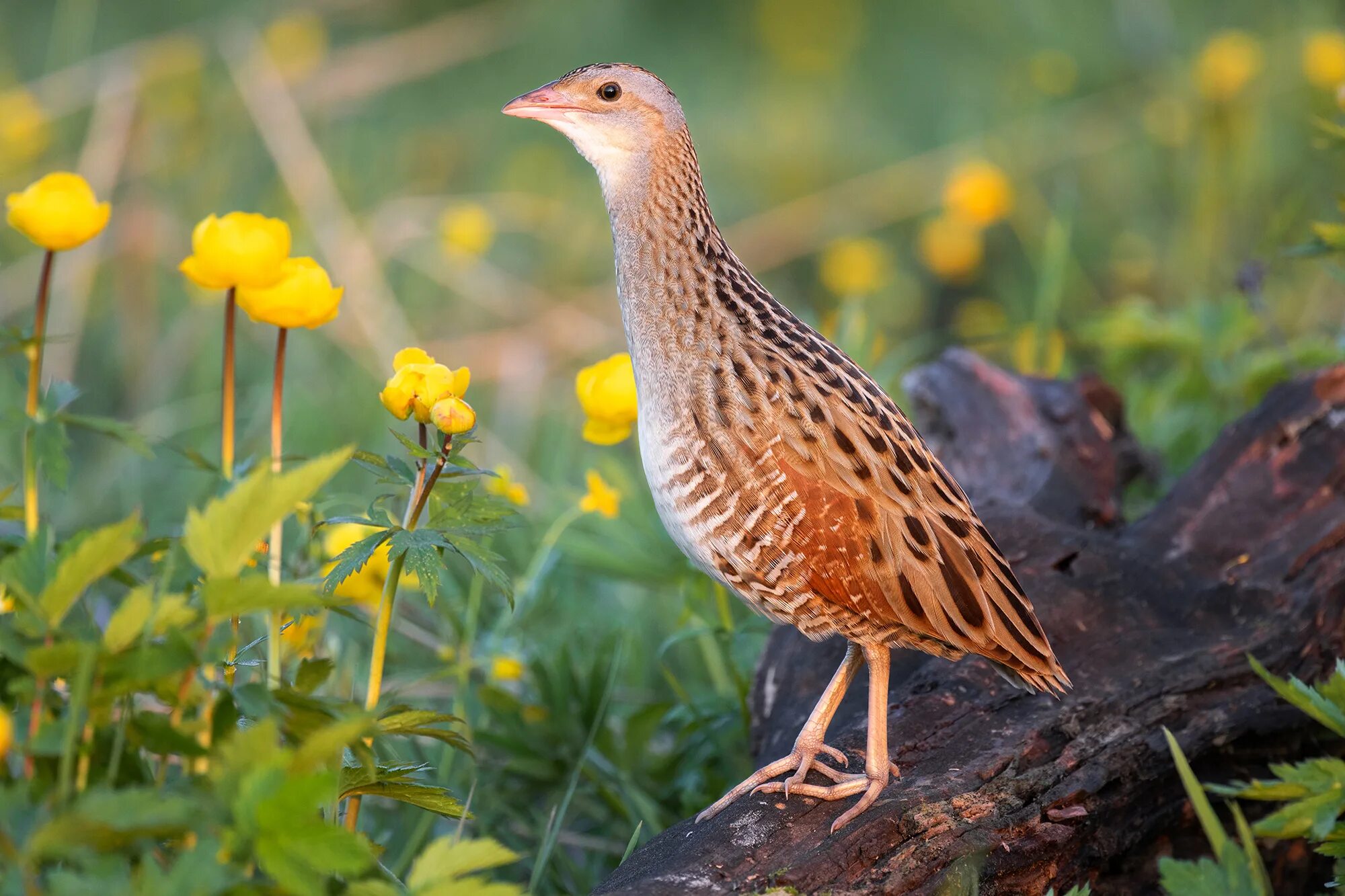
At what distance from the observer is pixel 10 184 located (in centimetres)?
641

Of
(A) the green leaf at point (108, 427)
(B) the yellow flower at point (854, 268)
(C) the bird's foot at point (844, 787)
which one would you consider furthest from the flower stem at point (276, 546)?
(B) the yellow flower at point (854, 268)

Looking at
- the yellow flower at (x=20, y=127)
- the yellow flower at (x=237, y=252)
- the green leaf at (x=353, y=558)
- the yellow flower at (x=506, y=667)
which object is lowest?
the yellow flower at (x=506, y=667)

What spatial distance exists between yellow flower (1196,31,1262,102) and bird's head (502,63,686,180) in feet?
11.6

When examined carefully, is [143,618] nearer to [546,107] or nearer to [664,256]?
[664,256]

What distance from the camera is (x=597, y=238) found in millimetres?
7441

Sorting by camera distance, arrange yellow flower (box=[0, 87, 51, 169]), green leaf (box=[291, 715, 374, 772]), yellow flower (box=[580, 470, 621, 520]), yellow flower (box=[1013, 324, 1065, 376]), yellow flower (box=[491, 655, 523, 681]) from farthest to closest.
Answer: yellow flower (box=[0, 87, 51, 169]), yellow flower (box=[1013, 324, 1065, 376]), yellow flower (box=[491, 655, 523, 681]), yellow flower (box=[580, 470, 621, 520]), green leaf (box=[291, 715, 374, 772])

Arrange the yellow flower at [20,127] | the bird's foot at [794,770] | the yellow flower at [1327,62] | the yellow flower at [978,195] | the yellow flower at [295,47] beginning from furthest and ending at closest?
the yellow flower at [295,47]
the yellow flower at [20,127]
the yellow flower at [1327,62]
the yellow flower at [978,195]
the bird's foot at [794,770]

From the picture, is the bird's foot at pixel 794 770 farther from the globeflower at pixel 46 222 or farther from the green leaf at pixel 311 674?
the globeflower at pixel 46 222

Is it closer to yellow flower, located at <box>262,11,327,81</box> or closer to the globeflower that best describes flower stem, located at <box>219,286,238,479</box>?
the globeflower

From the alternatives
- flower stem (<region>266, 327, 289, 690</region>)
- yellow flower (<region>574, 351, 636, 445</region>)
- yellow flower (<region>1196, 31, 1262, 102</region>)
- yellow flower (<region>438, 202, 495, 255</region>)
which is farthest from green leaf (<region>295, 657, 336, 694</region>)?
yellow flower (<region>1196, 31, 1262, 102</region>)

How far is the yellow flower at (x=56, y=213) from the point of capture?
99.9 inches

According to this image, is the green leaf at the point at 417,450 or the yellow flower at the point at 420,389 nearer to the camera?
the green leaf at the point at 417,450

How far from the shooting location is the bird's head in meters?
2.97

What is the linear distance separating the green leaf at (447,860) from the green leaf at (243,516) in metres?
0.43
